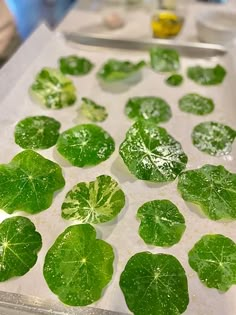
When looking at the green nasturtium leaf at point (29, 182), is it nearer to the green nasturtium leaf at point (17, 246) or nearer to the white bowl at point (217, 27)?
the green nasturtium leaf at point (17, 246)

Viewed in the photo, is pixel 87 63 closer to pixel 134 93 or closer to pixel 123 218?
pixel 134 93

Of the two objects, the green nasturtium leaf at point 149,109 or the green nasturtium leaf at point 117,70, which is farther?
the green nasturtium leaf at point 117,70

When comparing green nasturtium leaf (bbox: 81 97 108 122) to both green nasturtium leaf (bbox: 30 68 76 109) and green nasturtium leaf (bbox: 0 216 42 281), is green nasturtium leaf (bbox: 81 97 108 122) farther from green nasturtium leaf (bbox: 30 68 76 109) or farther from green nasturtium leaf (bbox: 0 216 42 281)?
green nasturtium leaf (bbox: 0 216 42 281)

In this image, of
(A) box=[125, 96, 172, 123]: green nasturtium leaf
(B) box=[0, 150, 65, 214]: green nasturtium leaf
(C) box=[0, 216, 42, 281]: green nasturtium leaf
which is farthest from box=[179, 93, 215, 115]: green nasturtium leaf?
(C) box=[0, 216, 42, 281]: green nasturtium leaf

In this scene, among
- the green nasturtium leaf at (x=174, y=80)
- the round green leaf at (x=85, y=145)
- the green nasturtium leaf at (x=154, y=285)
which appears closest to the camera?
→ the green nasturtium leaf at (x=154, y=285)

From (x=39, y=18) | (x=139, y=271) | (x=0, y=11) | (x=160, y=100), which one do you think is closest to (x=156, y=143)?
(x=160, y=100)

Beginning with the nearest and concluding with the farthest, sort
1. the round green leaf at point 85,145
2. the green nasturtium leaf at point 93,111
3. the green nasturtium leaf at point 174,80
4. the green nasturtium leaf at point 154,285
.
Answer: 1. the green nasturtium leaf at point 154,285
2. the round green leaf at point 85,145
3. the green nasturtium leaf at point 93,111
4. the green nasturtium leaf at point 174,80

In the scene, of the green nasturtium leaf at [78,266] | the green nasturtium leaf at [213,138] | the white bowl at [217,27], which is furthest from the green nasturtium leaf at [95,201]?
the white bowl at [217,27]

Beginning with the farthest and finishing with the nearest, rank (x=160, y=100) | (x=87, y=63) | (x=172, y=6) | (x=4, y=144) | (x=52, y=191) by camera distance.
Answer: (x=172, y=6) < (x=87, y=63) < (x=160, y=100) < (x=4, y=144) < (x=52, y=191)
